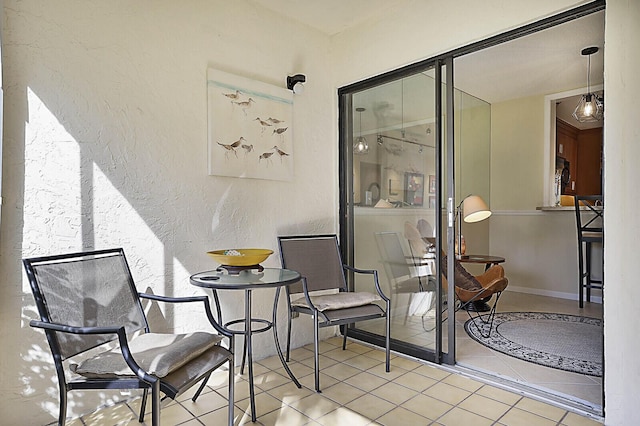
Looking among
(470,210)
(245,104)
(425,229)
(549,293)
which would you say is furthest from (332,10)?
(549,293)

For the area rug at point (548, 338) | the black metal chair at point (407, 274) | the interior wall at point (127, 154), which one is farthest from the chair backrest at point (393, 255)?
the area rug at point (548, 338)

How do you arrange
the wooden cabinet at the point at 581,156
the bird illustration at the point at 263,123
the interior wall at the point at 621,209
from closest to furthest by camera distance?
the interior wall at the point at 621,209 < the bird illustration at the point at 263,123 < the wooden cabinet at the point at 581,156

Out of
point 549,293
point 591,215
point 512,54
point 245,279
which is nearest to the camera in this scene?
point 245,279

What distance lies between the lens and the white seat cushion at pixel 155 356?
1.70 meters

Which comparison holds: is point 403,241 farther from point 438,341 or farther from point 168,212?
point 168,212

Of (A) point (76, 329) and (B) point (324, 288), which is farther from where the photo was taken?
(B) point (324, 288)

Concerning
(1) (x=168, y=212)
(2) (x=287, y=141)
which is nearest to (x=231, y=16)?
(2) (x=287, y=141)

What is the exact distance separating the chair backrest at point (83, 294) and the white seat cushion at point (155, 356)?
134 millimetres

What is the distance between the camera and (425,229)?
311cm

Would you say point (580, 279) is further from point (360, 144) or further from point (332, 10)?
point (332, 10)

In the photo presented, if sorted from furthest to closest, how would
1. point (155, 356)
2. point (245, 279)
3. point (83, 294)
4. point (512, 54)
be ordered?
1. point (512, 54)
2. point (245, 279)
3. point (83, 294)
4. point (155, 356)

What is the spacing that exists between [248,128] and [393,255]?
1489 mm

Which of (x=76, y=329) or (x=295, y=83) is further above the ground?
(x=295, y=83)

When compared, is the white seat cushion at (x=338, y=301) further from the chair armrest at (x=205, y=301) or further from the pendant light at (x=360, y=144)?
the pendant light at (x=360, y=144)
